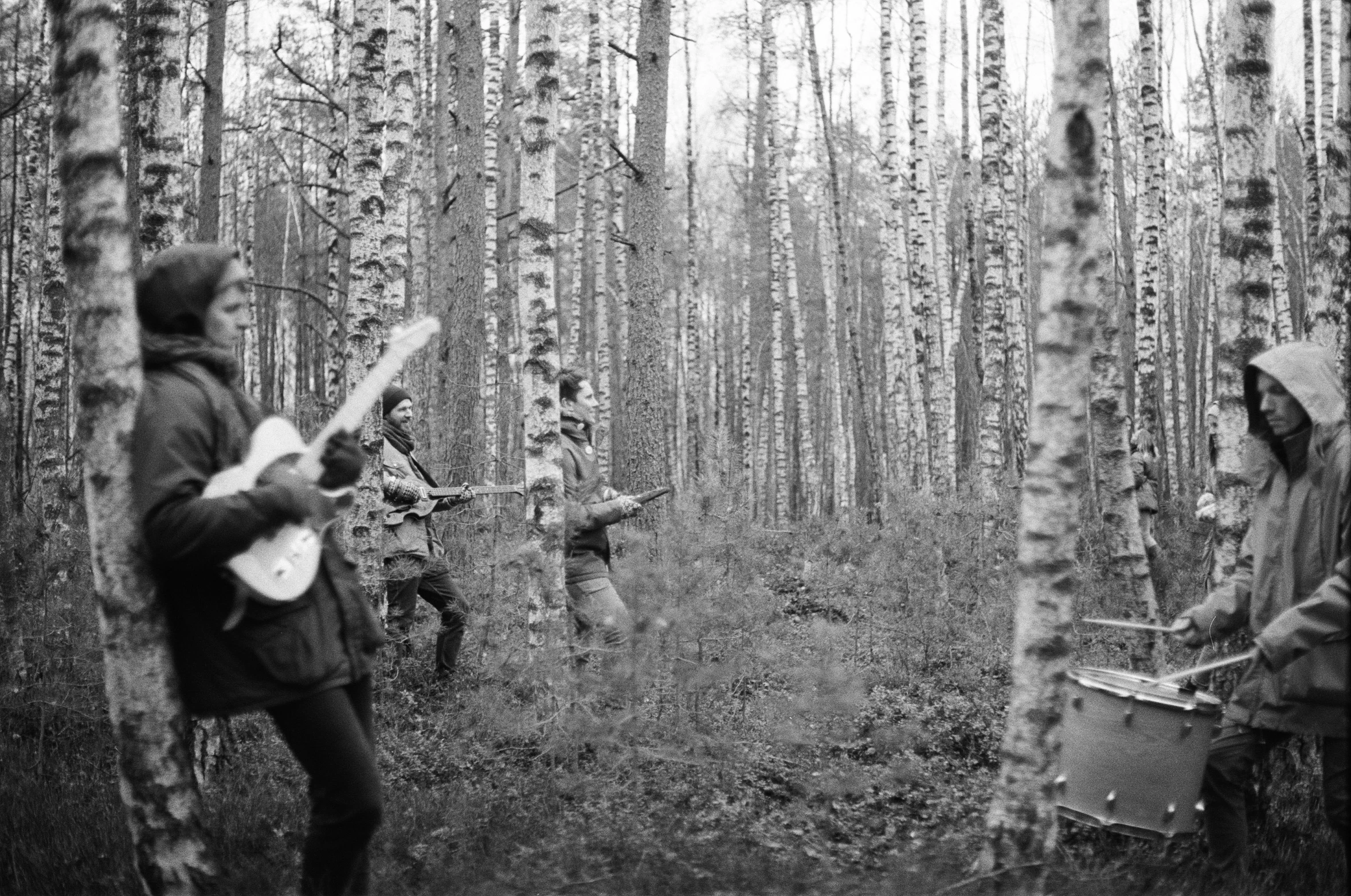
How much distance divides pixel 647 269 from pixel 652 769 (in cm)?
630

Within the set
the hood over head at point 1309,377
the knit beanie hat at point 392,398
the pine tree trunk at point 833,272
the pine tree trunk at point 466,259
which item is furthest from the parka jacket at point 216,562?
the pine tree trunk at point 833,272

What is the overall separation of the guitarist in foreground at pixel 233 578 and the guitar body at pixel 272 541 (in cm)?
5

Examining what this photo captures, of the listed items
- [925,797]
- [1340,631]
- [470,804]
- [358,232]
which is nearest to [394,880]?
[470,804]

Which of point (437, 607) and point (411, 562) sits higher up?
point (411, 562)

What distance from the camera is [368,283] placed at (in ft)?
26.5

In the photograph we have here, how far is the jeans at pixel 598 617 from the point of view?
603 cm

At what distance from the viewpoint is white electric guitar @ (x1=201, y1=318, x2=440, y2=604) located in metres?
3.08

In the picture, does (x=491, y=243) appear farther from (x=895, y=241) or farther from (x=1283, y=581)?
(x=1283, y=581)

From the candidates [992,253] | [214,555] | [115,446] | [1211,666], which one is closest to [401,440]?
[115,446]

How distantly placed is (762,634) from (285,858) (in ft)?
10.2

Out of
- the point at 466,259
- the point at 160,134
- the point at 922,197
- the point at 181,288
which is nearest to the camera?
the point at 181,288

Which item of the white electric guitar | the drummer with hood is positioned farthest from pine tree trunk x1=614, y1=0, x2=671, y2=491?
the white electric guitar

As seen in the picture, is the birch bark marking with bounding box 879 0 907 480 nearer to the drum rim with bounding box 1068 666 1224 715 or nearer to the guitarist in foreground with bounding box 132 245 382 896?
the drum rim with bounding box 1068 666 1224 715

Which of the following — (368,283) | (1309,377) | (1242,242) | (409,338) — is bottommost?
(1309,377)
